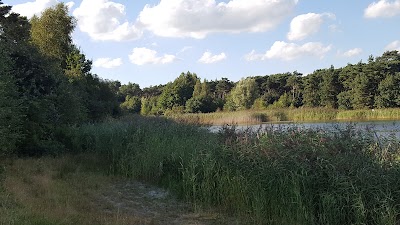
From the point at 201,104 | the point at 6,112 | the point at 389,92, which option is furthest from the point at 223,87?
the point at 6,112

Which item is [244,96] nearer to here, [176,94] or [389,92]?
[176,94]

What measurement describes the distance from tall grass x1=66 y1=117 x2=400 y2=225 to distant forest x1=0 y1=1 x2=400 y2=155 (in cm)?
503

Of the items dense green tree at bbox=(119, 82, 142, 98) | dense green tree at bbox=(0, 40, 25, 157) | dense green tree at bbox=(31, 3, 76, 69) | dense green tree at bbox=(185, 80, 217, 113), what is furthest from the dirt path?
dense green tree at bbox=(119, 82, 142, 98)

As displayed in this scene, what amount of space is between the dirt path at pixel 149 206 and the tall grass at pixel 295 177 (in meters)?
0.39

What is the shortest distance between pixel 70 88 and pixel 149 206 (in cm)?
1418

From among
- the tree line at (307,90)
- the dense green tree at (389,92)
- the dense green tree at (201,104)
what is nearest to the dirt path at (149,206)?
the tree line at (307,90)

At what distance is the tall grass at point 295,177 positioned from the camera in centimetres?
614

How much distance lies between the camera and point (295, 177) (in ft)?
22.3

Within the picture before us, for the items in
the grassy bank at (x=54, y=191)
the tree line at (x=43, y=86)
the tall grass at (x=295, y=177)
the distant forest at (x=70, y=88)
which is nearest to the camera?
the grassy bank at (x=54, y=191)

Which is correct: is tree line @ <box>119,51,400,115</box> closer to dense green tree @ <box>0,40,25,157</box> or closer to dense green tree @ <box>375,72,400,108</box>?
dense green tree @ <box>375,72,400,108</box>

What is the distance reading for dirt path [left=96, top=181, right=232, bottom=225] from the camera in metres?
7.34

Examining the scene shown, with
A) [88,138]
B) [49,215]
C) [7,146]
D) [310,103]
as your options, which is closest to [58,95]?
[88,138]

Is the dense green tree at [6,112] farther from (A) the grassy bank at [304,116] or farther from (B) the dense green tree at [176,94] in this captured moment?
(B) the dense green tree at [176,94]

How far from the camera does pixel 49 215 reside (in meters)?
6.10
